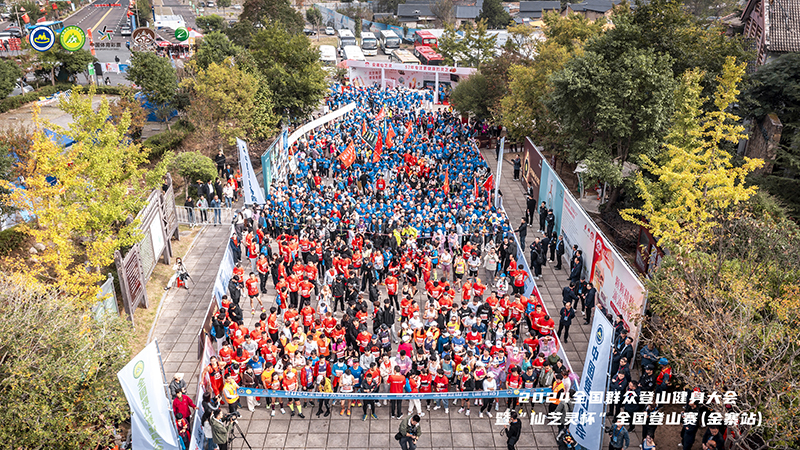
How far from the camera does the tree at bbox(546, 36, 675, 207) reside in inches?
885

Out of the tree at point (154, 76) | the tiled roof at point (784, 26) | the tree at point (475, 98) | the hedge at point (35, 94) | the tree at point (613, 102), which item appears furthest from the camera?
the hedge at point (35, 94)

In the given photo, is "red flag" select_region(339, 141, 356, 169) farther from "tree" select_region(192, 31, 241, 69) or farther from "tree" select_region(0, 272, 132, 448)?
"tree" select_region(0, 272, 132, 448)

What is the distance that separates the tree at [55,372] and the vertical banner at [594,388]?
10.1 metres

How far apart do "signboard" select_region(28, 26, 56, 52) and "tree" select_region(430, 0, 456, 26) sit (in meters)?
72.6

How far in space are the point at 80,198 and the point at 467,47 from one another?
43.7 m

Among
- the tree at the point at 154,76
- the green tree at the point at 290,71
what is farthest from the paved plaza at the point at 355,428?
the tree at the point at 154,76

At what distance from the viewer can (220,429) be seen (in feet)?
39.6

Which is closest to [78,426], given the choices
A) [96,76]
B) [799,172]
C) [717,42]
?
[799,172]

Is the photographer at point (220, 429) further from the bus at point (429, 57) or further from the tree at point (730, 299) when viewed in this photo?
the bus at point (429, 57)

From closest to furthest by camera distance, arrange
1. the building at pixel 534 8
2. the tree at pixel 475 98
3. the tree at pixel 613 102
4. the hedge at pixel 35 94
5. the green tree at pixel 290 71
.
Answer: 1. the tree at pixel 613 102
2. the green tree at pixel 290 71
3. the tree at pixel 475 98
4. the hedge at pixel 35 94
5. the building at pixel 534 8

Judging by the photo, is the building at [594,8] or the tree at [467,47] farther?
the building at [594,8]

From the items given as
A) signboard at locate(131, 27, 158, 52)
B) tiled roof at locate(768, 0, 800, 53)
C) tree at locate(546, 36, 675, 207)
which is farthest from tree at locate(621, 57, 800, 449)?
signboard at locate(131, 27, 158, 52)

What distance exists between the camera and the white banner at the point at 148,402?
11.0 meters

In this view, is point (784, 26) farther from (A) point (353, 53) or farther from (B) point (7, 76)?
(B) point (7, 76)
